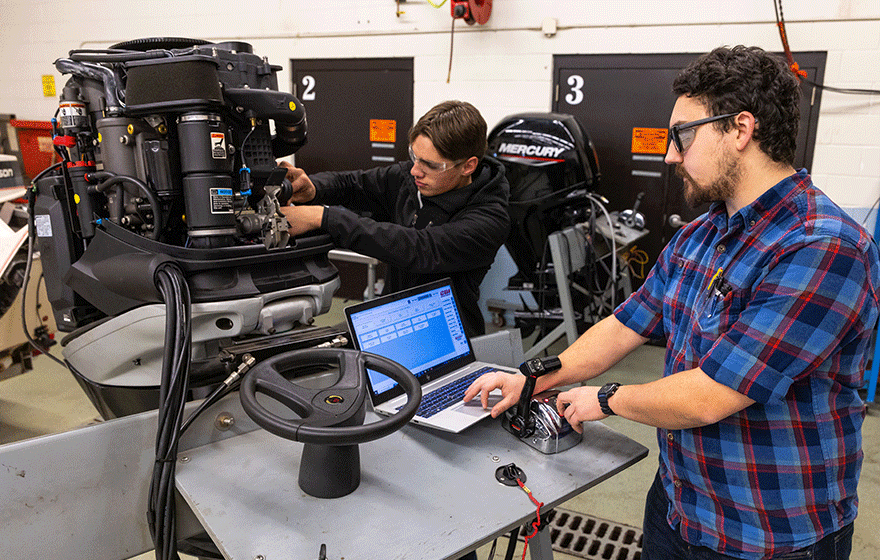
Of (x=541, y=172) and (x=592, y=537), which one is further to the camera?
(x=541, y=172)

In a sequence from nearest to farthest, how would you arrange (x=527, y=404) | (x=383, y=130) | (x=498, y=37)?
(x=527, y=404) < (x=498, y=37) < (x=383, y=130)

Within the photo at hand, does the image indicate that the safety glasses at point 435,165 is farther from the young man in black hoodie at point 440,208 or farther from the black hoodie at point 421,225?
the black hoodie at point 421,225

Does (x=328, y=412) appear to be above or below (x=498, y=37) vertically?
below

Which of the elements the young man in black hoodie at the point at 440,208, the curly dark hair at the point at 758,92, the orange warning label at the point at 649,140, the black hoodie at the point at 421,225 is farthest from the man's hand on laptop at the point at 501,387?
the orange warning label at the point at 649,140

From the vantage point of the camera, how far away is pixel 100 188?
Answer: 1.35 metres

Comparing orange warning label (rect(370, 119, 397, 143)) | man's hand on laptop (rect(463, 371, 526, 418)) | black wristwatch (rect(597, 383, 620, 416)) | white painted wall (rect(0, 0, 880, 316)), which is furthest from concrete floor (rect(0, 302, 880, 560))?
orange warning label (rect(370, 119, 397, 143))

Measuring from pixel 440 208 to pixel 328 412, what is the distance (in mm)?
1096

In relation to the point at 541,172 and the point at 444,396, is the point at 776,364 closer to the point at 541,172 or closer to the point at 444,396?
the point at 444,396

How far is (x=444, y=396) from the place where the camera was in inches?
56.8

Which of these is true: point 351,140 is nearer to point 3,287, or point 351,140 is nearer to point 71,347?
point 3,287

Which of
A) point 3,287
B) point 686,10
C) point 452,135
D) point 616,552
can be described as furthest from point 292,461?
point 686,10

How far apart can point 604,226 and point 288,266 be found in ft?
8.33

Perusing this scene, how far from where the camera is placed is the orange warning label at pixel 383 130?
4.61 meters

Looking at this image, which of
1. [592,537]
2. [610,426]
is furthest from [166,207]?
[610,426]
